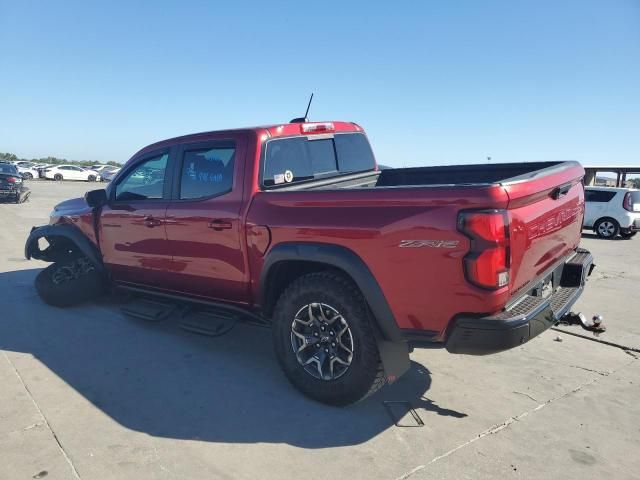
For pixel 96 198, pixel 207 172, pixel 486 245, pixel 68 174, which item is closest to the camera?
pixel 486 245

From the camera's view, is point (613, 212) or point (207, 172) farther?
point (613, 212)

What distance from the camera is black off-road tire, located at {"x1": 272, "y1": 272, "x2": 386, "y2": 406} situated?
311 centimetres

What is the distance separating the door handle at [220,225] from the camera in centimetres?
373

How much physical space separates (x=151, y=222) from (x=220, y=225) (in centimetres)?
98

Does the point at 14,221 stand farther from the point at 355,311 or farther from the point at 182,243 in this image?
the point at 355,311

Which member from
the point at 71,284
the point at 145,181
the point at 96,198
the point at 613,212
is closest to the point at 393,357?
the point at 145,181

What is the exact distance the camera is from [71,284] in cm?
534

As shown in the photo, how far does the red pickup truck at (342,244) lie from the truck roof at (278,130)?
0.01m

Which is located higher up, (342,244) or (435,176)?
(435,176)

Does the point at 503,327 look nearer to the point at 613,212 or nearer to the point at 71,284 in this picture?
the point at 71,284

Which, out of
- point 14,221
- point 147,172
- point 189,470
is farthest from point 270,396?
point 14,221

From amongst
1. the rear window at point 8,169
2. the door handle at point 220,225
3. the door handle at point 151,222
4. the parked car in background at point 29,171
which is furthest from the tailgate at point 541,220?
the parked car in background at point 29,171

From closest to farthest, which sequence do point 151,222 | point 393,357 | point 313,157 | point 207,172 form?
point 393,357 → point 207,172 → point 313,157 → point 151,222

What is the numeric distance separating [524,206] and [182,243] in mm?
2751
